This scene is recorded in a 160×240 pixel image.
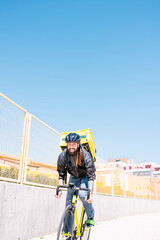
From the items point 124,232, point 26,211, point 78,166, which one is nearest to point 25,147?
point 26,211

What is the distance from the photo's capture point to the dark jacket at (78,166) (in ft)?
11.9

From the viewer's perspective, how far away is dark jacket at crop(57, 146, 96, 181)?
11.9 ft

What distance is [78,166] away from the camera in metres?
3.75

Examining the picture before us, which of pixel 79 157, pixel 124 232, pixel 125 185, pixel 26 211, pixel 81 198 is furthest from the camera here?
pixel 125 185

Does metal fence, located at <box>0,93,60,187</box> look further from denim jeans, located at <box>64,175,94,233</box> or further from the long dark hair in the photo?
the long dark hair

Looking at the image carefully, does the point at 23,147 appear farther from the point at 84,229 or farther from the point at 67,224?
the point at 67,224

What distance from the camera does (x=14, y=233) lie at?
429 centimetres

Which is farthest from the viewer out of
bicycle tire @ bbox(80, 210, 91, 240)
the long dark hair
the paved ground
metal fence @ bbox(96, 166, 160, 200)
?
metal fence @ bbox(96, 166, 160, 200)

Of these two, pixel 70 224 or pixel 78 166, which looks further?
pixel 78 166

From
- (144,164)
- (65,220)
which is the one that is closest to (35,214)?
(65,220)

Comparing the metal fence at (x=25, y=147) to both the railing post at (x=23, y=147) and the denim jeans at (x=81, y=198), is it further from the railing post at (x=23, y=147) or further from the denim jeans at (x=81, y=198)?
the denim jeans at (x=81, y=198)

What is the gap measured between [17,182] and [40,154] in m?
1.20

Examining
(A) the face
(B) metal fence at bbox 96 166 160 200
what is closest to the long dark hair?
(A) the face

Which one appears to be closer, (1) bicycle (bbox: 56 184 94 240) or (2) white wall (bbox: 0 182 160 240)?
(1) bicycle (bbox: 56 184 94 240)
